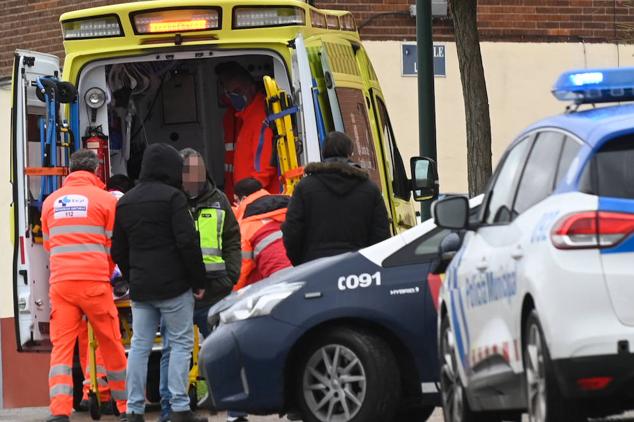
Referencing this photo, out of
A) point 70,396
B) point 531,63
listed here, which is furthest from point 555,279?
point 531,63

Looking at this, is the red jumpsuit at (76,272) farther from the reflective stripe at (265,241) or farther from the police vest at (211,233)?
the reflective stripe at (265,241)

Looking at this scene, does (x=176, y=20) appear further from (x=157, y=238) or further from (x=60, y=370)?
(x=60, y=370)

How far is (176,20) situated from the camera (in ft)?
41.0

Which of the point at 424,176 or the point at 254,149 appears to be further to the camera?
the point at 254,149

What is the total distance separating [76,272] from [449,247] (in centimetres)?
299

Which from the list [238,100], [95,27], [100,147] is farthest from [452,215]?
[238,100]

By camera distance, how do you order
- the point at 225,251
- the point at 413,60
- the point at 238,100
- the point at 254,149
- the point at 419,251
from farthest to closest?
1. the point at 413,60
2. the point at 238,100
3. the point at 254,149
4. the point at 225,251
5. the point at 419,251

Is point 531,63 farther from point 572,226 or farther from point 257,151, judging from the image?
point 572,226

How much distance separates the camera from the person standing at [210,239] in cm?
1162

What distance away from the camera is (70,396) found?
37.8ft

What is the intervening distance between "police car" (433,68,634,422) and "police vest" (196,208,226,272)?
3758 millimetres

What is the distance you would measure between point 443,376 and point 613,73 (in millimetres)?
2051

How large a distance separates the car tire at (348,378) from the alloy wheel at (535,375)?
271 cm

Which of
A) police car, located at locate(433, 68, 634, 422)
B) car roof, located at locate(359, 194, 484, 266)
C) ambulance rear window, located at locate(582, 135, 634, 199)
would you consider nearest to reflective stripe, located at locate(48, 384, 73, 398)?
car roof, located at locate(359, 194, 484, 266)
